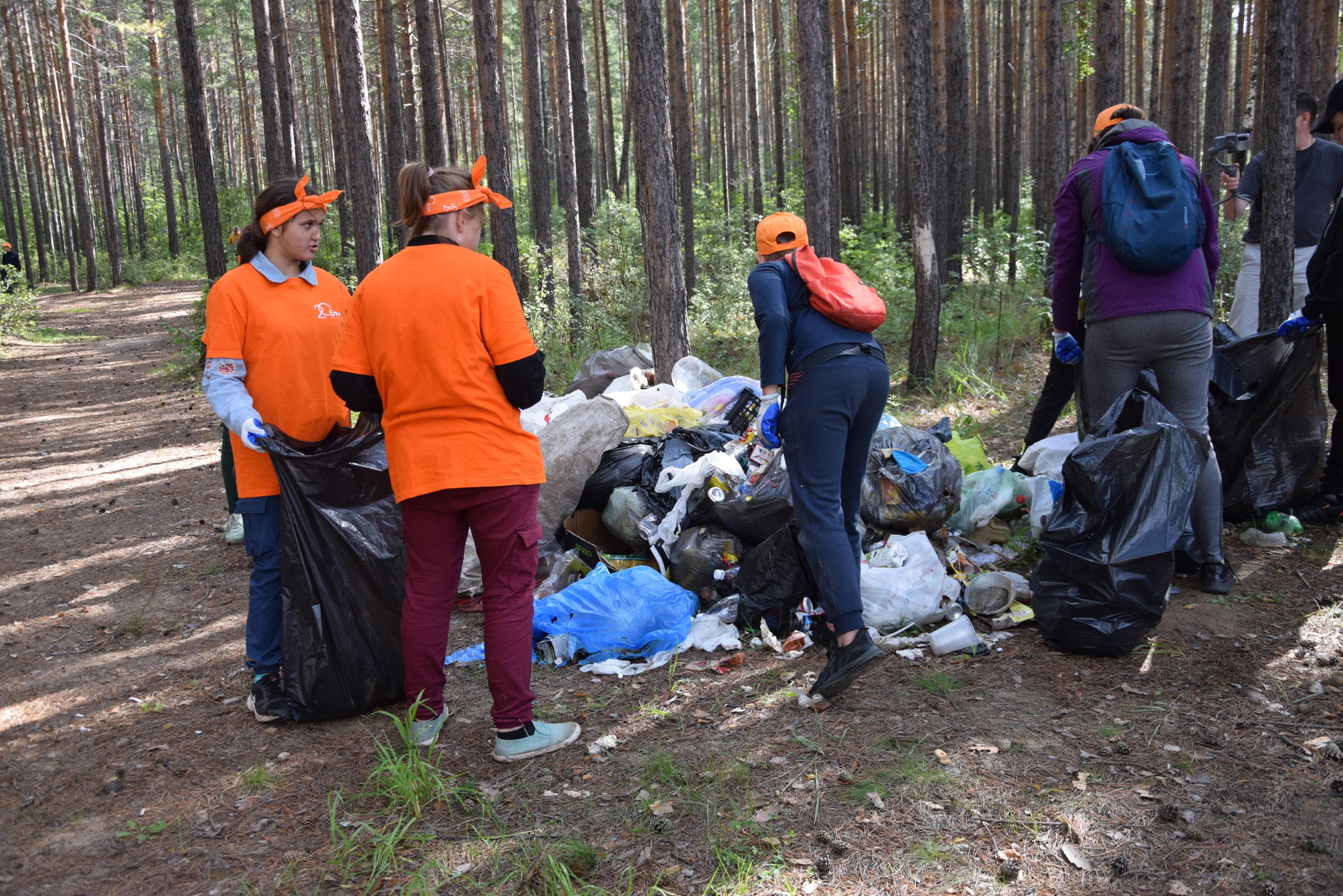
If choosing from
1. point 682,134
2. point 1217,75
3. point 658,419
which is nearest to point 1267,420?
point 658,419

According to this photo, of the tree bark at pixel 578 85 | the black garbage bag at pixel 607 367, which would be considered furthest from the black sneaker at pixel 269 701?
the tree bark at pixel 578 85

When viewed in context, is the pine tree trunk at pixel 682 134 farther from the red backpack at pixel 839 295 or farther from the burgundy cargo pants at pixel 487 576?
the burgundy cargo pants at pixel 487 576

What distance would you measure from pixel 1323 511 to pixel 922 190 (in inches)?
174

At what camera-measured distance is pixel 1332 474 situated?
4.38m

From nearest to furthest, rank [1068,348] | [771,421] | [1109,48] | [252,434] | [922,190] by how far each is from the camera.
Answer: [252,434] → [771,421] → [1068,348] → [922,190] → [1109,48]

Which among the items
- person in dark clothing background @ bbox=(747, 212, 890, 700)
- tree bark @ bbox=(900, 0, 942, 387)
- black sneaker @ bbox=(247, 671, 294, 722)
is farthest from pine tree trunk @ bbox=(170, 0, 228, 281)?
person in dark clothing background @ bbox=(747, 212, 890, 700)

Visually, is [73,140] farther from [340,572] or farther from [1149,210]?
[1149,210]

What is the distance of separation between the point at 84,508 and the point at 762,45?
105 ft

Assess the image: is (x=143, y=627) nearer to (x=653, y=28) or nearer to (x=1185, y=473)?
(x=1185, y=473)

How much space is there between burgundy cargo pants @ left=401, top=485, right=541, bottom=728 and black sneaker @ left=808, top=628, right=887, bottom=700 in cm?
103

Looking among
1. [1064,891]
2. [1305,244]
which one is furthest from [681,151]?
[1064,891]

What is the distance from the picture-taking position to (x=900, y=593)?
3803mm

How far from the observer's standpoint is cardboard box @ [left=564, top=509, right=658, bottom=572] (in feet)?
14.7

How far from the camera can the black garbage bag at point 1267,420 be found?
427 centimetres
